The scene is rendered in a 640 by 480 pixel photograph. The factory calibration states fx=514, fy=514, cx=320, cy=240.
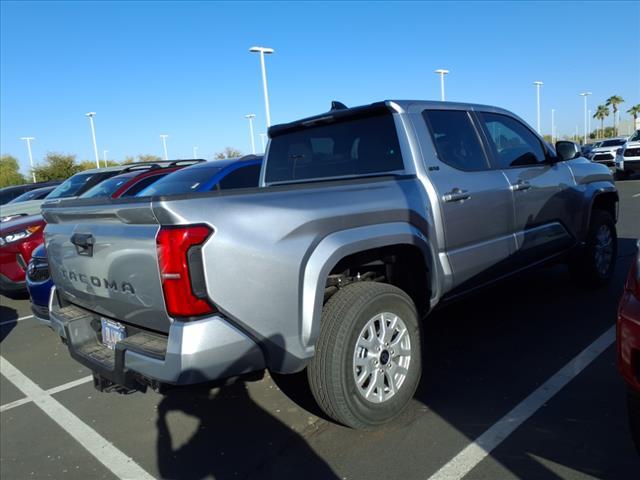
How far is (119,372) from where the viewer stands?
2.58 m

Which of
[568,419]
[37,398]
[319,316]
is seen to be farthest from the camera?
[37,398]

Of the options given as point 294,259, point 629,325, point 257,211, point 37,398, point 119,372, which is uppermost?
point 257,211

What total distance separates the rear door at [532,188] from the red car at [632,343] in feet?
6.16

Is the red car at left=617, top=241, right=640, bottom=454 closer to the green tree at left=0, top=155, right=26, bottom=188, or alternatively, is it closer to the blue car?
the blue car

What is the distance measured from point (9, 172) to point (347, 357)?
56751 mm

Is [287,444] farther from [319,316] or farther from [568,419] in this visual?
[568,419]

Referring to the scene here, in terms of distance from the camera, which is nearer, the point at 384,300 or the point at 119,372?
the point at 119,372

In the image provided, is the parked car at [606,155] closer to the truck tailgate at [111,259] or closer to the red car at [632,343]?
the red car at [632,343]

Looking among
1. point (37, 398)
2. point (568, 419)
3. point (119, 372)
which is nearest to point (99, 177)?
point (37, 398)

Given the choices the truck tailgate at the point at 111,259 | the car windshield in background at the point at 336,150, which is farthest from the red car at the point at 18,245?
the truck tailgate at the point at 111,259

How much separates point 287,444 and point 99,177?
790 cm

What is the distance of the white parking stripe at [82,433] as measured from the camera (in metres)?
2.89

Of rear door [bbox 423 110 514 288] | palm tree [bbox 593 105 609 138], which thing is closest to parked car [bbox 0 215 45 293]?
rear door [bbox 423 110 514 288]

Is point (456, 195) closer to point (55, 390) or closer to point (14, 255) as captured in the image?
point (55, 390)
